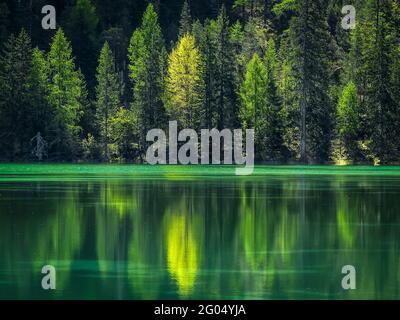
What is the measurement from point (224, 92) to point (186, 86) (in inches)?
155

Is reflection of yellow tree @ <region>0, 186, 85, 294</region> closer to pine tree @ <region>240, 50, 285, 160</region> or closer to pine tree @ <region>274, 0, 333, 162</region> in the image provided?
pine tree @ <region>240, 50, 285, 160</region>

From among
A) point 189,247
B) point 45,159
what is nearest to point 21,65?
point 45,159

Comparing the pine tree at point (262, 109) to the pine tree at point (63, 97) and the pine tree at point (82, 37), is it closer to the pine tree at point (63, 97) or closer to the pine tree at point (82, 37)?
the pine tree at point (63, 97)

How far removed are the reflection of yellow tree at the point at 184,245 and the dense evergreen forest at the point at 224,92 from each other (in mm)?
66736

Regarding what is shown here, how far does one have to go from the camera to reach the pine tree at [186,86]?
104312 millimetres

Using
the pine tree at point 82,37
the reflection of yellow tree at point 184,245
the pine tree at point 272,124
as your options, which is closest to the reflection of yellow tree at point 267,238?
the reflection of yellow tree at point 184,245

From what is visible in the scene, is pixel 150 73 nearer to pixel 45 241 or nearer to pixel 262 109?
pixel 262 109

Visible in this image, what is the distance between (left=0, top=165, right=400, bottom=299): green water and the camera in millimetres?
18594

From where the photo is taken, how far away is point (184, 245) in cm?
2425

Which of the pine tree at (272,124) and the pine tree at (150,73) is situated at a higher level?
the pine tree at (150,73)

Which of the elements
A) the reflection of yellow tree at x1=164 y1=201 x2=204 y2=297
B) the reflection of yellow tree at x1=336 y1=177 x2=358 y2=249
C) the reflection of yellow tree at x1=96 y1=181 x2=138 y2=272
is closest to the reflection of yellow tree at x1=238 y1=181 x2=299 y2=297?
the reflection of yellow tree at x1=164 y1=201 x2=204 y2=297

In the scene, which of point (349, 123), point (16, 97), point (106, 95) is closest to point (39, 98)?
point (16, 97)

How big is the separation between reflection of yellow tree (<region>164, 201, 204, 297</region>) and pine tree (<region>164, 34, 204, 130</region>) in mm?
70863
